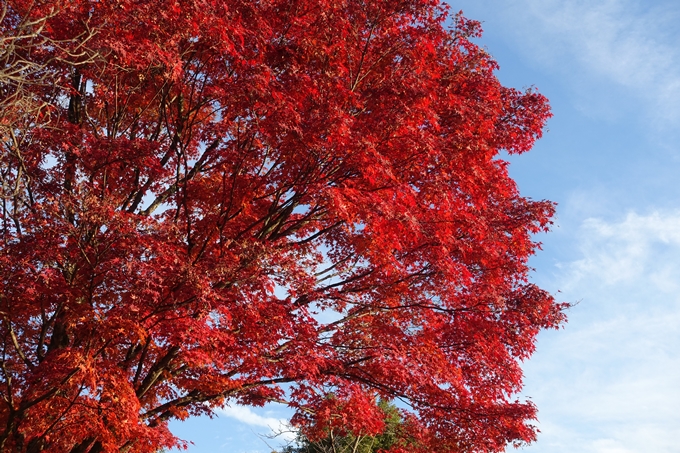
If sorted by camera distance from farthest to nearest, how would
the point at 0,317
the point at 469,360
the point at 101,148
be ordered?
the point at 469,360, the point at 0,317, the point at 101,148

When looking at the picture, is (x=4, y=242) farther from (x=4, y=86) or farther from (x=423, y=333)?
(x=423, y=333)

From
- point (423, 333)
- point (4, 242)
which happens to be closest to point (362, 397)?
point (423, 333)

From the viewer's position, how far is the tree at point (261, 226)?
8.36 m

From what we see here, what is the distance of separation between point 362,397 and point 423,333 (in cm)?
156

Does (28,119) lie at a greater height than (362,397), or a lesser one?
greater

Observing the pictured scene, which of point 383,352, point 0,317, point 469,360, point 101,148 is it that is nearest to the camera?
point 101,148

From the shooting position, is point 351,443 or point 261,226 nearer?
point 261,226

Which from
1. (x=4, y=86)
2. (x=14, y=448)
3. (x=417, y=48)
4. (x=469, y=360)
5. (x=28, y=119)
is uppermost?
(x=417, y=48)

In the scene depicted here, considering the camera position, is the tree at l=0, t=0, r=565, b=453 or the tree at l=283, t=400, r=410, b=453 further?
the tree at l=283, t=400, r=410, b=453

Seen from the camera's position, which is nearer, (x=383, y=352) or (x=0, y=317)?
(x=0, y=317)

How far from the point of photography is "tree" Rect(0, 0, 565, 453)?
8.36 metres

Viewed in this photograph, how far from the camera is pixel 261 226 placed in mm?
10266

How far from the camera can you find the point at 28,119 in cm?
824

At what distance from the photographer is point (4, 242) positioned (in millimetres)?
9164
